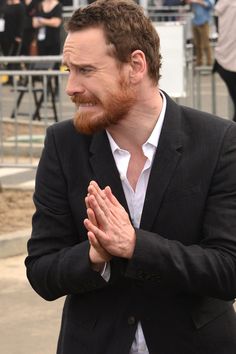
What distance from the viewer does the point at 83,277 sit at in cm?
297

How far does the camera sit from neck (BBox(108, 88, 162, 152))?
9.96 ft

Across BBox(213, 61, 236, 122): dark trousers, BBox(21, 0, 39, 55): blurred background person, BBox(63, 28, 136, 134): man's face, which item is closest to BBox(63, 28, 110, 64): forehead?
BBox(63, 28, 136, 134): man's face

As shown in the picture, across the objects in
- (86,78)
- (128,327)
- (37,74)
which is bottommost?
(37,74)

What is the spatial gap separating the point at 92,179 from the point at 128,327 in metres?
0.42

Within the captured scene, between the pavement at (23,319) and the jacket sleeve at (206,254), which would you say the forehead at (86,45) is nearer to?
the jacket sleeve at (206,254)

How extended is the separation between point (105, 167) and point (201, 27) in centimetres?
1838

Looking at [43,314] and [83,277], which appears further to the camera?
[43,314]

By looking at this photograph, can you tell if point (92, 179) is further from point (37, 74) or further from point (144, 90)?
point (37, 74)

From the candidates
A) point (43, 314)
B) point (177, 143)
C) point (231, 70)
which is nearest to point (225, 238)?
point (177, 143)

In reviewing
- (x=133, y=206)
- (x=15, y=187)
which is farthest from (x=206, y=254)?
(x=15, y=187)

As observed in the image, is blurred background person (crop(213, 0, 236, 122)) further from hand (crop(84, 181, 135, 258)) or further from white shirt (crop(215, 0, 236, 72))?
Result: hand (crop(84, 181, 135, 258))

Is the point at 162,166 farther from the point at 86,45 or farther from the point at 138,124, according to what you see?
the point at 86,45

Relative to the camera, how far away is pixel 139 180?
306 centimetres

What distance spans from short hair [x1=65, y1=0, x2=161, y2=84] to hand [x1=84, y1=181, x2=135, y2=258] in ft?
1.25
